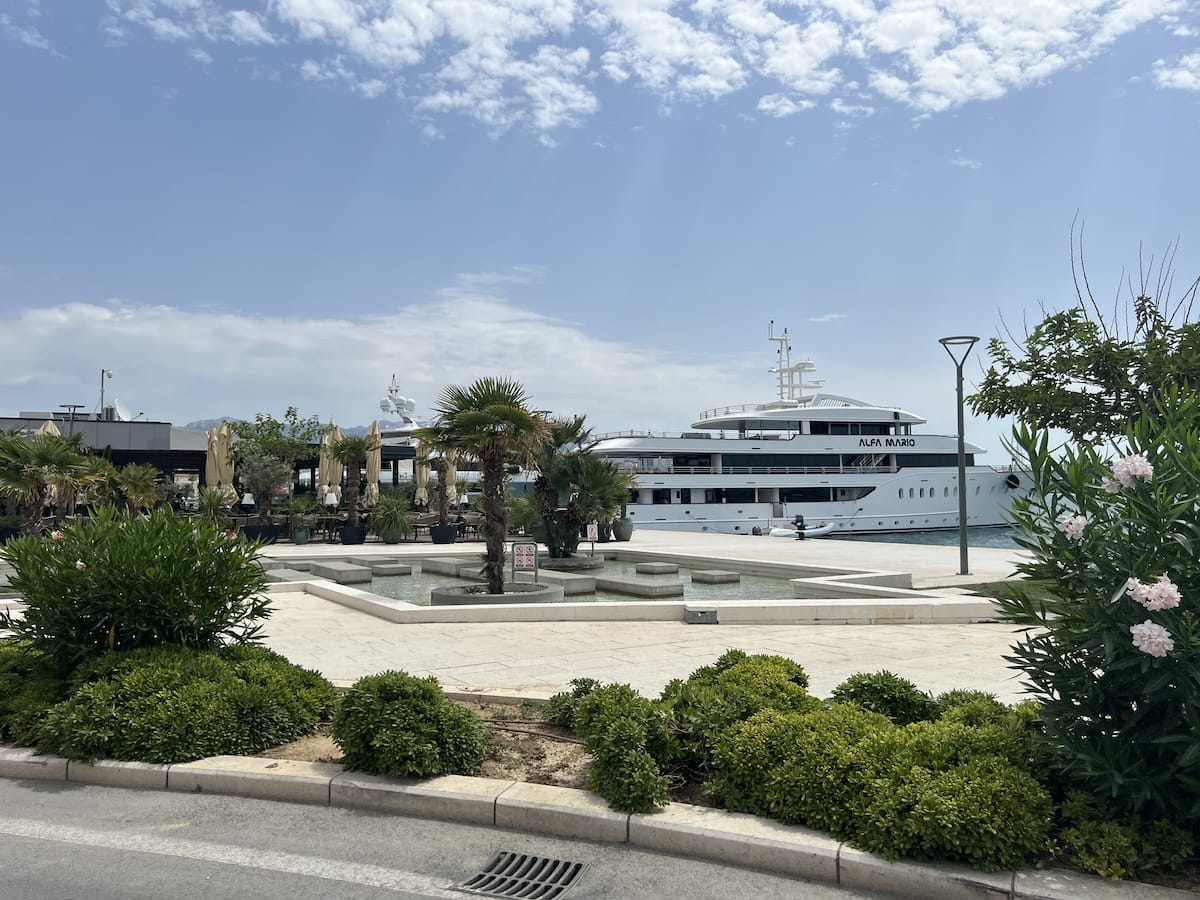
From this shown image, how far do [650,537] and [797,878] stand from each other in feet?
88.3

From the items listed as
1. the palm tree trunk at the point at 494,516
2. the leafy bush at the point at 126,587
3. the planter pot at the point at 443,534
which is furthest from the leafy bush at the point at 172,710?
the planter pot at the point at 443,534

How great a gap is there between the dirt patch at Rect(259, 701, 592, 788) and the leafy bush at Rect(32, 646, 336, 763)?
216 mm

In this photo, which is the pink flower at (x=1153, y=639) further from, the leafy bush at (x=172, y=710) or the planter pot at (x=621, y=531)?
the planter pot at (x=621, y=531)

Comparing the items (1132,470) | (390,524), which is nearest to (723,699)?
(1132,470)

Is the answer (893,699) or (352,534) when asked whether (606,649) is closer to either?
(893,699)

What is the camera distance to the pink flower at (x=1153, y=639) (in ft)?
11.0

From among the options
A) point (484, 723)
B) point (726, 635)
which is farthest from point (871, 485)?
point (484, 723)

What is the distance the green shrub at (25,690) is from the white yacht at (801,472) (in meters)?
37.0

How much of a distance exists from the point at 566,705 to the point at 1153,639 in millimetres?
3619

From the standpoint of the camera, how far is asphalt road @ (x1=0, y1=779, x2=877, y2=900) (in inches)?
147

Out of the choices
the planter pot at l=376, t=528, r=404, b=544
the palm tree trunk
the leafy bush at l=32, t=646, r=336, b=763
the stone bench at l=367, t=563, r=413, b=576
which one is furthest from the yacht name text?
the leafy bush at l=32, t=646, r=336, b=763

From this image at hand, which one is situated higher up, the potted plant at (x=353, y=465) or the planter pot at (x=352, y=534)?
the potted plant at (x=353, y=465)

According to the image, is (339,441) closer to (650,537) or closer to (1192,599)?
(650,537)

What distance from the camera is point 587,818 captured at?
4.27 metres
